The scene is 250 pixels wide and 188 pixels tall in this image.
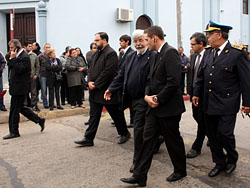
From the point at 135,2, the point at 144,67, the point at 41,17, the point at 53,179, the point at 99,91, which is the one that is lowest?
the point at 53,179

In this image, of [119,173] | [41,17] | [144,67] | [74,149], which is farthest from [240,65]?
[41,17]

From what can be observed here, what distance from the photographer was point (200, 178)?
4.20m

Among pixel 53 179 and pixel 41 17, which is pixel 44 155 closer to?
pixel 53 179

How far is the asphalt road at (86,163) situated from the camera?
410 cm

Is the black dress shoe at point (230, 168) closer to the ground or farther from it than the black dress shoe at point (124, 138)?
closer to the ground

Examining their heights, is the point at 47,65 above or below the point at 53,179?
above

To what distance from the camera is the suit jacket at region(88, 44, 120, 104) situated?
5.67 metres

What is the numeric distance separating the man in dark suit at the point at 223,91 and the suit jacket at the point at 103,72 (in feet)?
6.27

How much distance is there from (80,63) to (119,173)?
5.78m

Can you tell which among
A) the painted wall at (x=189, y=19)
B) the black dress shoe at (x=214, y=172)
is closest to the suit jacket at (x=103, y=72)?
the black dress shoe at (x=214, y=172)

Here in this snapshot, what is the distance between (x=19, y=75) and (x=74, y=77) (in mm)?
2885

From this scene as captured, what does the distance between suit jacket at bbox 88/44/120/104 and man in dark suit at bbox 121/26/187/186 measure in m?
1.72

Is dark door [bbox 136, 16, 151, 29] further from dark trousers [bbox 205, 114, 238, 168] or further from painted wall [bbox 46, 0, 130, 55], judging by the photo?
dark trousers [bbox 205, 114, 238, 168]

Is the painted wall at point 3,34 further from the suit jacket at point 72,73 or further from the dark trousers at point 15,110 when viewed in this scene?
the dark trousers at point 15,110
